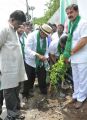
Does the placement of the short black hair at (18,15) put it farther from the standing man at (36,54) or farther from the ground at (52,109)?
the ground at (52,109)

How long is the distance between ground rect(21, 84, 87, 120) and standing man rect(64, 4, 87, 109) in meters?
0.16

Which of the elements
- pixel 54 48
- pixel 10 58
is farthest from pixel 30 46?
pixel 10 58

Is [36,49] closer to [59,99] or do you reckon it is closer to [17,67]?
[59,99]

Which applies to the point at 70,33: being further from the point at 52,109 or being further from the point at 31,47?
the point at 31,47

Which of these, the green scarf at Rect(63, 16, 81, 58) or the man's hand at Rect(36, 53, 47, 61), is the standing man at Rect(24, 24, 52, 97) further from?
the green scarf at Rect(63, 16, 81, 58)

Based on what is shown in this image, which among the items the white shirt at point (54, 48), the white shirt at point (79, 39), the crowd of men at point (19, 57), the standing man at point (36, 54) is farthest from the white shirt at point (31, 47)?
the white shirt at point (79, 39)

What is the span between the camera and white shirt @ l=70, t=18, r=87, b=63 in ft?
17.3

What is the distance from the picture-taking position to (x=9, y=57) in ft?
17.9

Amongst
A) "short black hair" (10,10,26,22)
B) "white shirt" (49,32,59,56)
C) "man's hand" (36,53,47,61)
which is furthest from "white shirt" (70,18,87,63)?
"white shirt" (49,32,59,56)

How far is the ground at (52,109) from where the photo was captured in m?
5.46

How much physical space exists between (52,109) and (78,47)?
1.61m

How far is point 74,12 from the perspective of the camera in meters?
5.38

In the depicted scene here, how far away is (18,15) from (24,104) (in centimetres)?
220

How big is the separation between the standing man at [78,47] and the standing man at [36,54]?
1.48m
